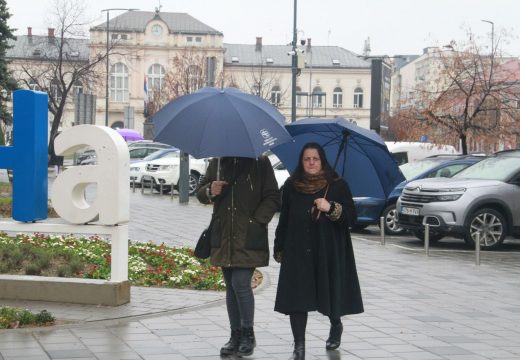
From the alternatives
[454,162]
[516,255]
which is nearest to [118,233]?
[516,255]

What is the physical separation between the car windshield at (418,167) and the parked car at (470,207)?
142 inches

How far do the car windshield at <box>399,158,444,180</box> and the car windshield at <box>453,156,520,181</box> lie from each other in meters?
2.61

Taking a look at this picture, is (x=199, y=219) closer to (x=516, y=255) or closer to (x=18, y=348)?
(x=516, y=255)

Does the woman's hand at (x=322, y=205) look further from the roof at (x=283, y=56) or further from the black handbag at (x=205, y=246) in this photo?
the roof at (x=283, y=56)

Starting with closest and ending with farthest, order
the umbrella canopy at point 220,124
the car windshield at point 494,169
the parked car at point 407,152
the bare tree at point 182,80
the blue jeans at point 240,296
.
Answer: the umbrella canopy at point 220,124, the blue jeans at point 240,296, the car windshield at point 494,169, the parked car at point 407,152, the bare tree at point 182,80

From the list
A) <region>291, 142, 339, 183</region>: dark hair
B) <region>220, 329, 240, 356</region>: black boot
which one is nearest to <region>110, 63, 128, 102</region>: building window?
<region>220, 329, 240, 356</region>: black boot

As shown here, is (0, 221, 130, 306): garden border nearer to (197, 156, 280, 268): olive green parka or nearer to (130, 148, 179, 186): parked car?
(197, 156, 280, 268): olive green parka

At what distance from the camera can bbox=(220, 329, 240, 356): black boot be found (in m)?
7.74

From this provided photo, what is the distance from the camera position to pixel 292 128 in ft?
26.1

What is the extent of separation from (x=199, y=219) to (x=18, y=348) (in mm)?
14226

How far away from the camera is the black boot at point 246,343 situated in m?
7.69

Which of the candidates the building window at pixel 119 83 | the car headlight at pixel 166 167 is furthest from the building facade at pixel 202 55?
the car headlight at pixel 166 167

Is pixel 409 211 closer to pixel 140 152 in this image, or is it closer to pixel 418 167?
pixel 418 167

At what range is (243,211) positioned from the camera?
296 inches
